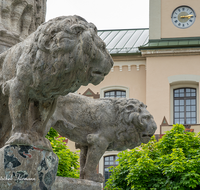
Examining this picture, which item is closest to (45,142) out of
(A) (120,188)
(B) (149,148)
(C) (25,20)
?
(C) (25,20)

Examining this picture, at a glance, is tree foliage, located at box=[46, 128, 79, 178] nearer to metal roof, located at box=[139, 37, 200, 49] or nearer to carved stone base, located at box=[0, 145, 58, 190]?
carved stone base, located at box=[0, 145, 58, 190]

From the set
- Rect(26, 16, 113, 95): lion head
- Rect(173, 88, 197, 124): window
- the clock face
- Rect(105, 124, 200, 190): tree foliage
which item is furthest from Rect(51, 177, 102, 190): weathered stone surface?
the clock face

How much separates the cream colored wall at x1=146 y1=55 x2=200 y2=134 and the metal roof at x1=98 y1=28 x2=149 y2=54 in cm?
161

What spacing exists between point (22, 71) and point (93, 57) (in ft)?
1.61

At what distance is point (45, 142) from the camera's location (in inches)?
138

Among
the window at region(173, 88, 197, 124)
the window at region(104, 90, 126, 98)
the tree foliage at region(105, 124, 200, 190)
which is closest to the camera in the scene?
the tree foliage at region(105, 124, 200, 190)

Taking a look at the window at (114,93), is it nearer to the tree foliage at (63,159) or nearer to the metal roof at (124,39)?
the metal roof at (124,39)

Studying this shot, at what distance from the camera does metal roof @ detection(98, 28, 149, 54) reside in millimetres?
31953

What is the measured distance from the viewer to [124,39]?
3428 centimetres

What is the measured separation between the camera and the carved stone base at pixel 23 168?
3.24 meters

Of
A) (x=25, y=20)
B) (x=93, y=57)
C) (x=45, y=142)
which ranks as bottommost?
(x=45, y=142)

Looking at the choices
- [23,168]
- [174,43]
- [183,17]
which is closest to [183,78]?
[174,43]

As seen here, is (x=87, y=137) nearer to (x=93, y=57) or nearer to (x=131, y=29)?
(x=93, y=57)

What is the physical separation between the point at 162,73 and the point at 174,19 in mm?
3803
